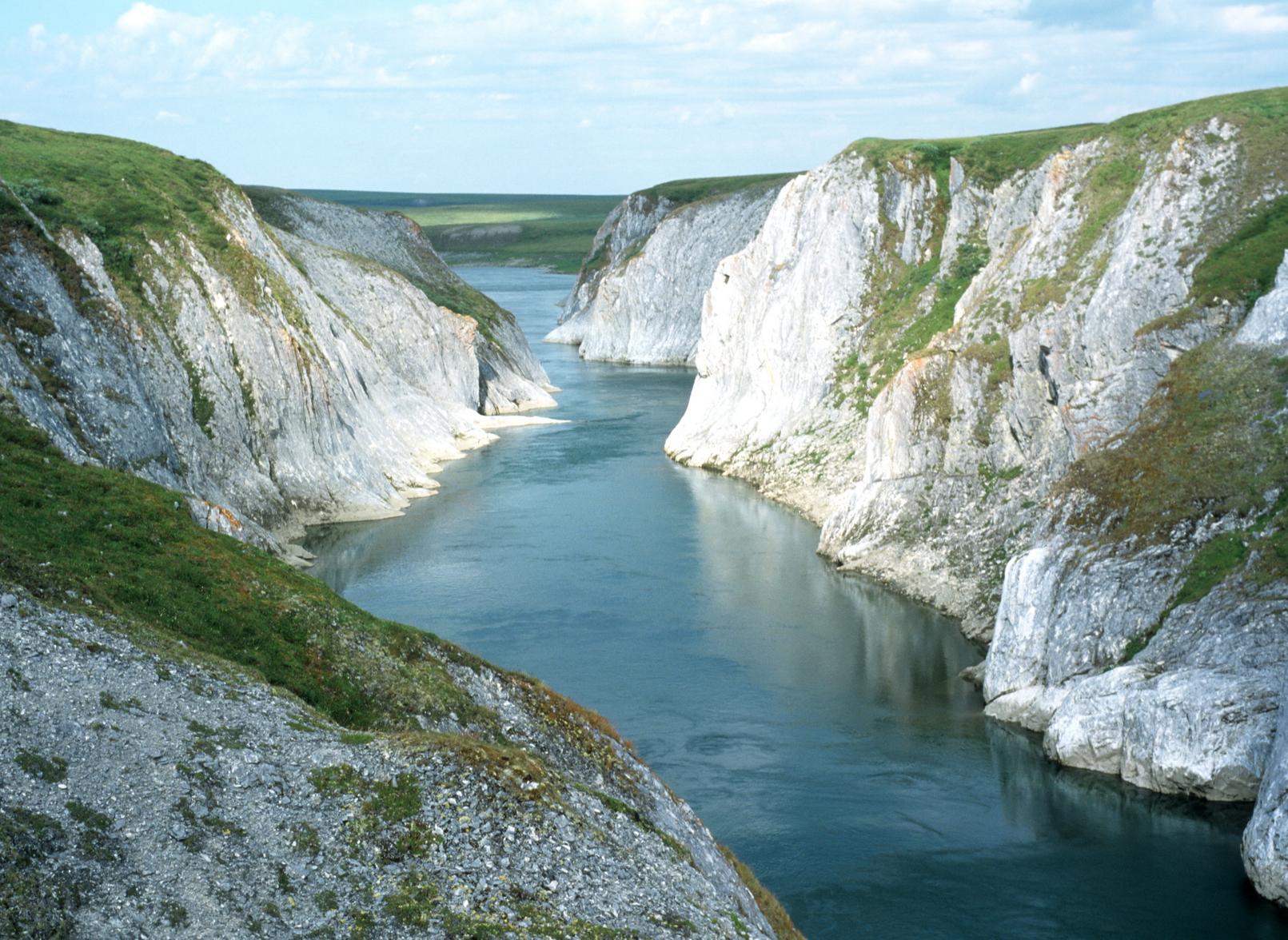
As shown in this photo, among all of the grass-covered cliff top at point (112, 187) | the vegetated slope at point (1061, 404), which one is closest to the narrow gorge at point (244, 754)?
the grass-covered cliff top at point (112, 187)

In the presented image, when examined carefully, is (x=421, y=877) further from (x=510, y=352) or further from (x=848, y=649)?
(x=510, y=352)

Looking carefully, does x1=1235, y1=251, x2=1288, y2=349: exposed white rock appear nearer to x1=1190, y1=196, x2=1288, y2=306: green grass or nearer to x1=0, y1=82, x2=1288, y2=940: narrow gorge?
x1=0, y1=82, x2=1288, y2=940: narrow gorge

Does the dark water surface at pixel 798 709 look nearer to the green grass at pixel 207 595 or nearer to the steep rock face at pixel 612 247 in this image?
the green grass at pixel 207 595

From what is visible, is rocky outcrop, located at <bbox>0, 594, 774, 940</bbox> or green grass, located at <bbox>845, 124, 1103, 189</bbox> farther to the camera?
green grass, located at <bbox>845, 124, 1103, 189</bbox>

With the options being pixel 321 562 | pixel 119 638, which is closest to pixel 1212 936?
pixel 119 638

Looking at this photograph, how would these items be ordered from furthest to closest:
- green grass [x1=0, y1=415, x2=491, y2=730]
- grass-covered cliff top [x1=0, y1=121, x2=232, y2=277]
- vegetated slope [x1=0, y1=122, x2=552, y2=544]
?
grass-covered cliff top [x1=0, y1=121, x2=232, y2=277]
vegetated slope [x1=0, y1=122, x2=552, y2=544]
green grass [x1=0, y1=415, x2=491, y2=730]

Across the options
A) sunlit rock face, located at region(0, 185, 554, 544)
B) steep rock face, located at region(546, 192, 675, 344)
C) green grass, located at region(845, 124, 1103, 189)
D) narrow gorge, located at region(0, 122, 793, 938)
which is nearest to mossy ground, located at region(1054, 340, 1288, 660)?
narrow gorge, located at region(0, 122, 793, 938)
